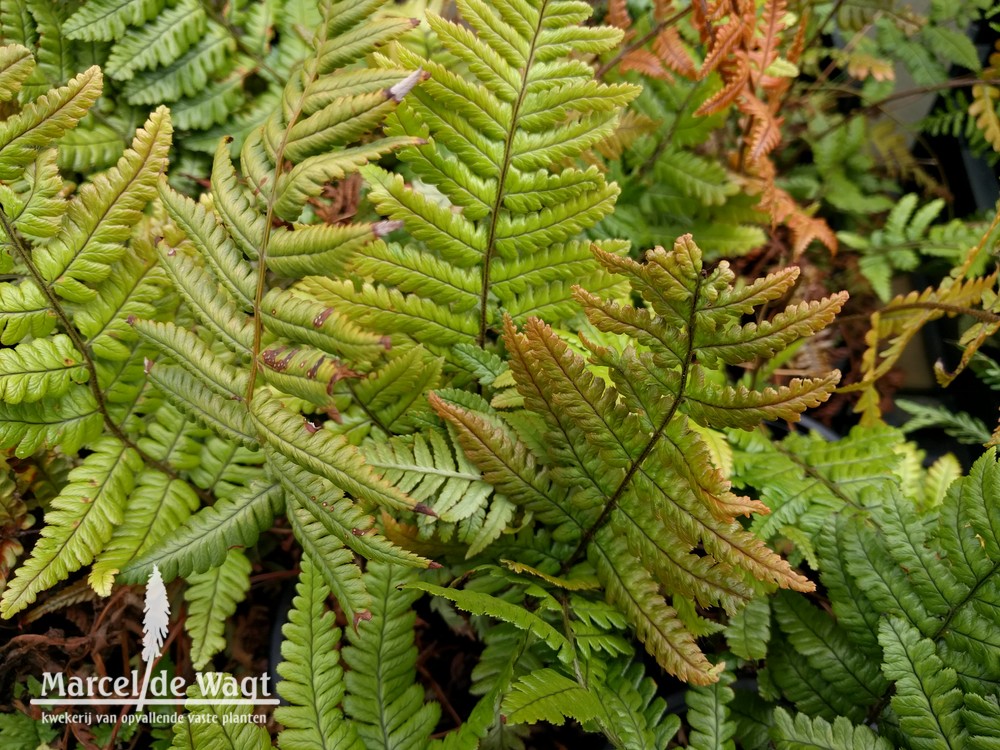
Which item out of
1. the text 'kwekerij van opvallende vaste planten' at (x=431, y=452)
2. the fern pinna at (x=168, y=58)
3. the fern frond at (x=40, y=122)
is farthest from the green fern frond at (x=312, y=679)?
the fern pinna at (x=168, y=58)

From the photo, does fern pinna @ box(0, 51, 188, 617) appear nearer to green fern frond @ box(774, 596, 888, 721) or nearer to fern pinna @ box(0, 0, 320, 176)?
fern pinna @ box(0, 0, 320, 176)

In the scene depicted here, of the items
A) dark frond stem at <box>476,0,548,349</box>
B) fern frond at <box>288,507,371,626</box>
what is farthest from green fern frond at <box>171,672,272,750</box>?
dark frond stem at <box>476,0,548,349</box>

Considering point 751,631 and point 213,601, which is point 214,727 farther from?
point 751,631

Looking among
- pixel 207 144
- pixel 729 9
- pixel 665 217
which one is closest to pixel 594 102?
pixel 729 9

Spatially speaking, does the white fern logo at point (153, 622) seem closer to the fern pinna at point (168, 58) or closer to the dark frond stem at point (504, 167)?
the dark frond stem at point (504, 167)

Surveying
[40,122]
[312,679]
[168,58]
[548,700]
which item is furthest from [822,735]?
[168,58]

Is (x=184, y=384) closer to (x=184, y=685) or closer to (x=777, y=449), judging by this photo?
(x=184, y=685)
